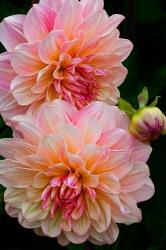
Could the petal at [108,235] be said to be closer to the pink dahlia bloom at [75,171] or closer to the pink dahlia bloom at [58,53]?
the pink dahlia bloom at [75,171]

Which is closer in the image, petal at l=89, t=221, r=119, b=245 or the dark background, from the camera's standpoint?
petal at l=89, t=221, r=119, b=245

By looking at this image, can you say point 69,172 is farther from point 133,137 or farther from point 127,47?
point 127,47

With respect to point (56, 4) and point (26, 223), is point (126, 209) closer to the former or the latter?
point (26, 223)

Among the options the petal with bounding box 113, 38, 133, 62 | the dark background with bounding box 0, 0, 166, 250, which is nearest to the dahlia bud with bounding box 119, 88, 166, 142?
the petal with bounding box 113, 38, 133, 62

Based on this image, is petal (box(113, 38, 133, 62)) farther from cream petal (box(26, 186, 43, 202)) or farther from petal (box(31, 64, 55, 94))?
cream petal (box(26, 186, 43, 202))

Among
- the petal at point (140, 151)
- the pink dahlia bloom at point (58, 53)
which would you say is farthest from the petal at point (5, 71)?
the petal at point (140, 151)

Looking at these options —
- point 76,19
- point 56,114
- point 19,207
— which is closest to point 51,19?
point 76,19
